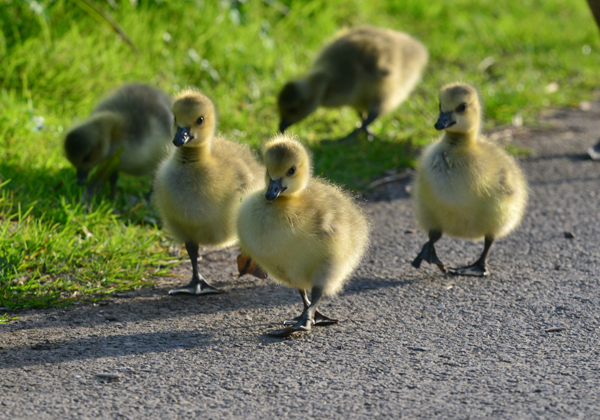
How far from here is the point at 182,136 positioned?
424cm

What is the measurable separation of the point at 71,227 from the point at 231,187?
126 centimetres

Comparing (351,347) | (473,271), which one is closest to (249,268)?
(351,347)

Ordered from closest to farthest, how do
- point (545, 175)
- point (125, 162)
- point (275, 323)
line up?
point (275, 323)
point (125, 162)
point (545, 175)

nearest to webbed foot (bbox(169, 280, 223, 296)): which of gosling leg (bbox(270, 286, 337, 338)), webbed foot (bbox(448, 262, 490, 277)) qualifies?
gosling leg (bbox(270, 286, 337, 338))

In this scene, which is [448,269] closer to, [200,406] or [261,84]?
[200,406]

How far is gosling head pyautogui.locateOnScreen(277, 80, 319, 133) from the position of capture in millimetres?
6895

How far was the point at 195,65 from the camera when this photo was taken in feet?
25.4

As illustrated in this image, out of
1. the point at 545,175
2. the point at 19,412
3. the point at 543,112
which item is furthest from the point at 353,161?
the point at 19,412

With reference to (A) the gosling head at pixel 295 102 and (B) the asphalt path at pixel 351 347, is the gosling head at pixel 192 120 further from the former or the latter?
(A) the gosling head at pixel 295 102

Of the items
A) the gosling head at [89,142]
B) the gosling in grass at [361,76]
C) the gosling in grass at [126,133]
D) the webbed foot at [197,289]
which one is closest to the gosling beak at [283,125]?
the gosling in grass at [361,76]

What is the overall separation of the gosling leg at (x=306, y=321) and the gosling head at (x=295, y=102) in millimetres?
3239

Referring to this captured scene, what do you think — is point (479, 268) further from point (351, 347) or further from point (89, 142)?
point (89, 142)

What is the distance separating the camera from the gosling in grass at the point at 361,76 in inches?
283

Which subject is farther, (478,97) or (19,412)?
(478,97)
